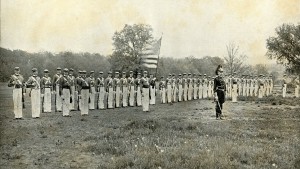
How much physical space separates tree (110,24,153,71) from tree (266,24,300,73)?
720 cm

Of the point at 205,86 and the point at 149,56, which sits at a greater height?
the point at 149,56

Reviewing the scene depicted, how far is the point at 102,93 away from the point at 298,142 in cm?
775

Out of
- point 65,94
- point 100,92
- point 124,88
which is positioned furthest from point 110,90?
point 65,94

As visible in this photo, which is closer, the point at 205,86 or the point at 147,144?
the point at 147,144

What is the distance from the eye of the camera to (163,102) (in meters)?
16.3

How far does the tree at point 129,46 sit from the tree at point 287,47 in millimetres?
7204

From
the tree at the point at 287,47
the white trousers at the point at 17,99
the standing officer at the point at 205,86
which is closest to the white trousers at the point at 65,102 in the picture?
the white trousers at the point at 17,99

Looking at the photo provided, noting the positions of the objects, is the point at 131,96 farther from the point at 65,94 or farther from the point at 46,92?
the point at 65,94

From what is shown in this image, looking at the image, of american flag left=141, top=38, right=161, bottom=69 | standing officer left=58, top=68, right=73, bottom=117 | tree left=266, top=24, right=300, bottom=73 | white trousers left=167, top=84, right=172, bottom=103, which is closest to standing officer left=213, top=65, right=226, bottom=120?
american flag left=141, top=38, right=161, bottom=69

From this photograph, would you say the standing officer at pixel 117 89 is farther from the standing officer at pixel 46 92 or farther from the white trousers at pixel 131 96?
the standing officer at pixel 46 92

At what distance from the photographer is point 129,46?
13945 mm

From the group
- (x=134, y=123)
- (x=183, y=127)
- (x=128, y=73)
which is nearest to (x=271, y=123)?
(x=183, y=127)

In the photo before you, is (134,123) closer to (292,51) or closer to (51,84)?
(51,84)

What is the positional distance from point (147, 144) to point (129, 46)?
7.88 meters
